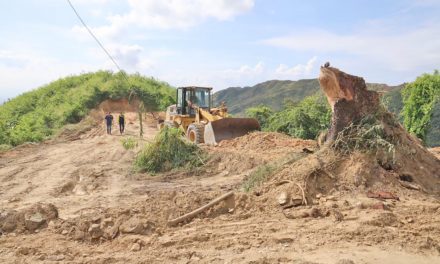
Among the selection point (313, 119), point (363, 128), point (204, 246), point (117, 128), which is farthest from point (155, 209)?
point (117, 128)

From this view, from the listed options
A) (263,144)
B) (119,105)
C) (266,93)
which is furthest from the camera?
(266,93)

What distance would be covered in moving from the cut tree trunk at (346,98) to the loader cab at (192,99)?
947cm

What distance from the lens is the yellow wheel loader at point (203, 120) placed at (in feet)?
47.5

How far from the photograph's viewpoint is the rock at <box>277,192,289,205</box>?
6598mm

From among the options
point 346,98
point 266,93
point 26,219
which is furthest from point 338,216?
point 266,93

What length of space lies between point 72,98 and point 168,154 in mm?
19352

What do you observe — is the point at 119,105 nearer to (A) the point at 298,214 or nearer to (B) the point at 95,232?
(B) the point at 95,232

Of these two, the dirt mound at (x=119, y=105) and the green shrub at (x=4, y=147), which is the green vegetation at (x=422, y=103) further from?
the dirt mound at (x=119, y=105)

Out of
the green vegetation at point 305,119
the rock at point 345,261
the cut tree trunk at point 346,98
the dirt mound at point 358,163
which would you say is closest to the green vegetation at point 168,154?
the dirt mound at point 358,163

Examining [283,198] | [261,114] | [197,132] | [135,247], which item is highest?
[261,114]

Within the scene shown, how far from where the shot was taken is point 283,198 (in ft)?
21.8

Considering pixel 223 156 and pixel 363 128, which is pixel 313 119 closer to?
pixel 223 156

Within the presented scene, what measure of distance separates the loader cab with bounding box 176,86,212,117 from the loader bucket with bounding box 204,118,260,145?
243 cm

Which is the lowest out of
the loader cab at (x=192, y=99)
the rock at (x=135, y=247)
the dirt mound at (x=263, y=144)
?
the rock at (x=135, y=247)
